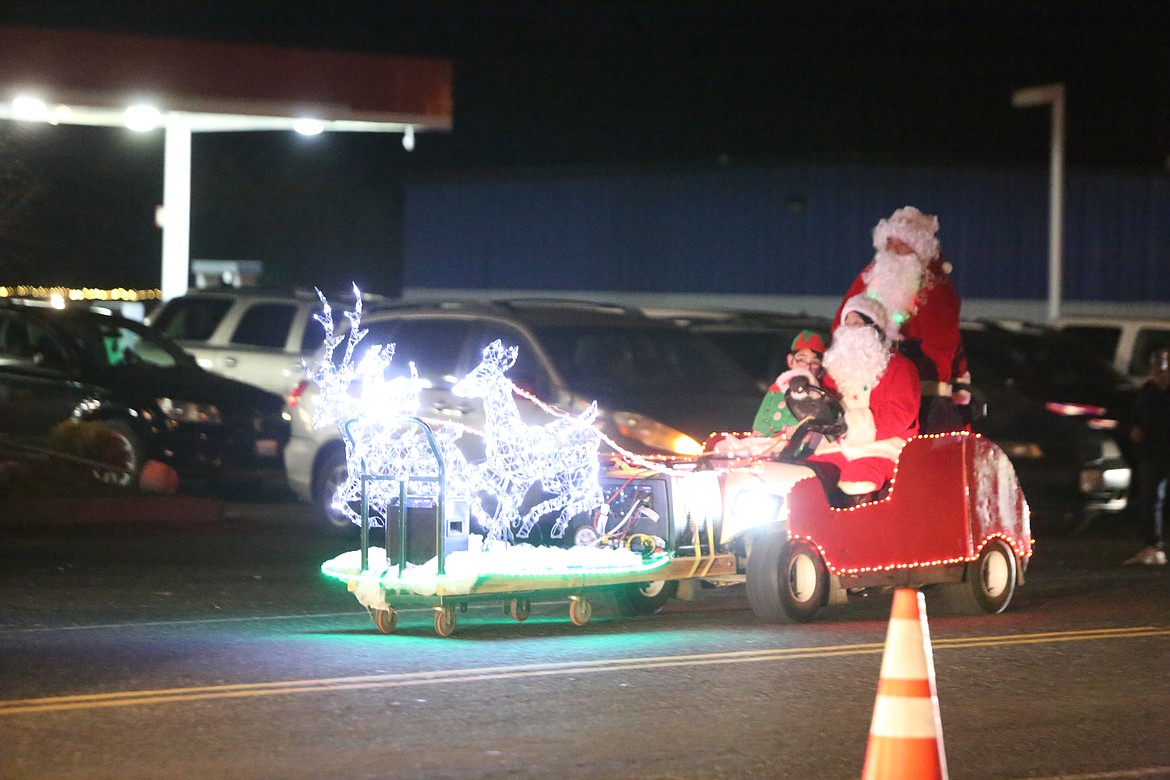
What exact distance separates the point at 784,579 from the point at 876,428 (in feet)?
3.61

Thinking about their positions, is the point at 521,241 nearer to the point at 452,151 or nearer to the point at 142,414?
the point at 452,151

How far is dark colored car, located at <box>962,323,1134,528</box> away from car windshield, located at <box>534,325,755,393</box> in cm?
272

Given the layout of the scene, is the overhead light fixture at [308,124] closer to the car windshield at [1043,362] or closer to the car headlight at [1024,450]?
the car windshield at [1043,362]

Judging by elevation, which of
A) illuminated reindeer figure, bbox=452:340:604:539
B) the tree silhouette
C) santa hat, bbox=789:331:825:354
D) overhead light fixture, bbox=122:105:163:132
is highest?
overhead light fixture, bbox=122:105:163:132

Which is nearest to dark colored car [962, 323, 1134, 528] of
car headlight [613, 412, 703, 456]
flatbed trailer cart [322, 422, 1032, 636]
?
car headlight [613, 412, 703, 456]

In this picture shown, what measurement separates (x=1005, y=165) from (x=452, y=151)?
18.2 m

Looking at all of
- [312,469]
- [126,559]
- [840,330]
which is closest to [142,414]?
[312,469]

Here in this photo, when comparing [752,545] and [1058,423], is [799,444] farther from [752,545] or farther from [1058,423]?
[1058,423]

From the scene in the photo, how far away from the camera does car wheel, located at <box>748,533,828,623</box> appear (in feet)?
37.0

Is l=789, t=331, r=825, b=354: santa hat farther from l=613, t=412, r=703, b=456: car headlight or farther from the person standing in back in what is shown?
the person standing in back

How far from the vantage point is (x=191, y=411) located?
18.7 m

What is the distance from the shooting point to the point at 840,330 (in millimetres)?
11914

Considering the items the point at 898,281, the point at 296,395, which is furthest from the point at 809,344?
the point at 296,395

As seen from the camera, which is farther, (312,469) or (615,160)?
(615,160)
